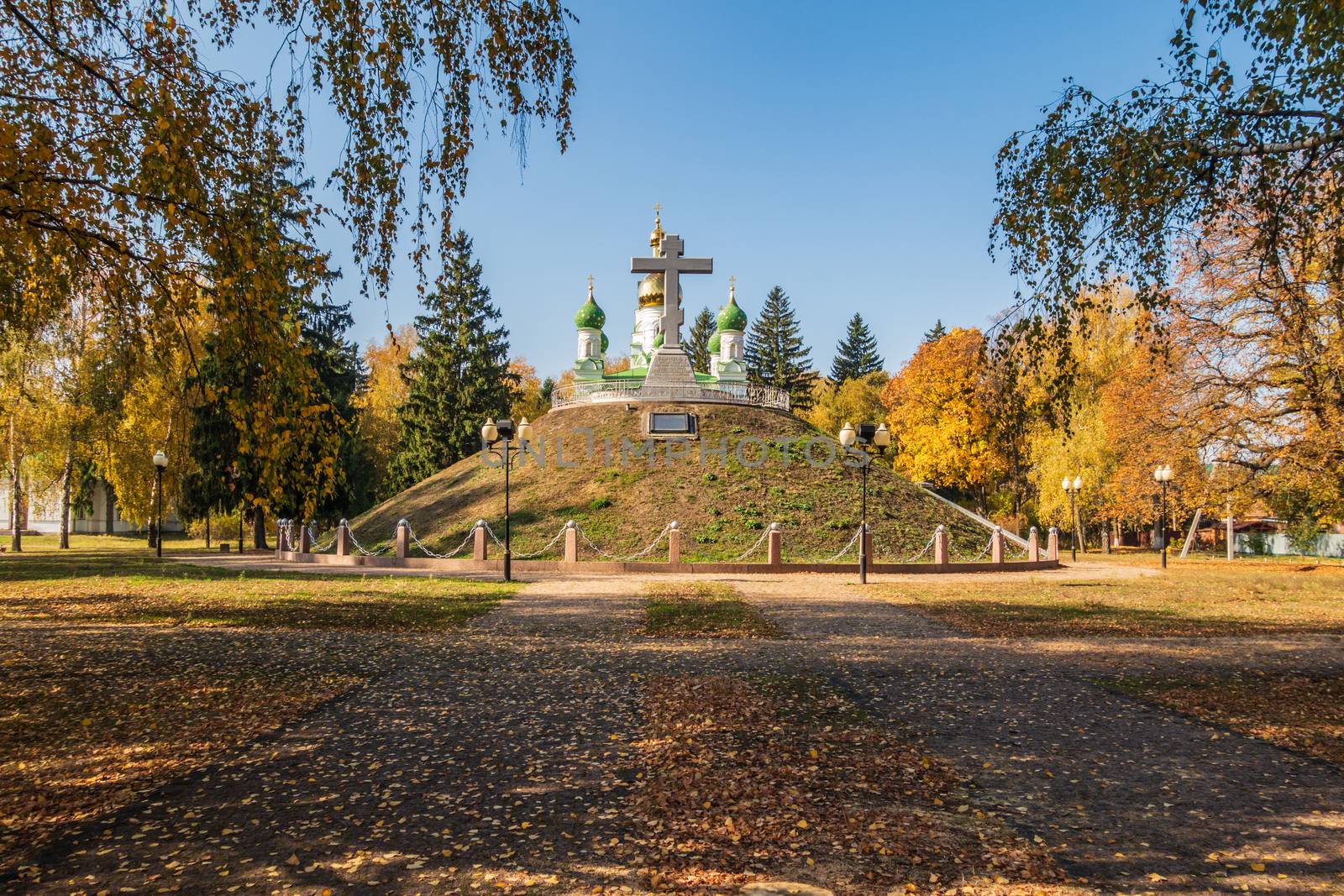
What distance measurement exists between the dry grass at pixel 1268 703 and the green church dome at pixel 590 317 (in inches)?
1658

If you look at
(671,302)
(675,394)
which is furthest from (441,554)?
(675,394)

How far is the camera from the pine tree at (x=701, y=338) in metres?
77.6

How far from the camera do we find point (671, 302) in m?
33.3

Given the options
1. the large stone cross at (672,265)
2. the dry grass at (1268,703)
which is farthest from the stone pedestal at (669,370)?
the dry grass at (1268,703)

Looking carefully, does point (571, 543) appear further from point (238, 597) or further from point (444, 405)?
point (444, 405)

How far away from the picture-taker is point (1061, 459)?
4062cm

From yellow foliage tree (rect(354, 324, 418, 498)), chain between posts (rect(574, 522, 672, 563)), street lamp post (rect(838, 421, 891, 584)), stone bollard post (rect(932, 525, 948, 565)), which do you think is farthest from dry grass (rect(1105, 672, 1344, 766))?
yellow foliage tree (rect(354, 324, 418, 498))

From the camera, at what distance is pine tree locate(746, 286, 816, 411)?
7325 cm

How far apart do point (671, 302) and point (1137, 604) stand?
2210 centimetres

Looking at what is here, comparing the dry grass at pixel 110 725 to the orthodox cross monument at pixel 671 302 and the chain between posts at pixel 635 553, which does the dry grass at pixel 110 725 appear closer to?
the chain between posts at pixel 635 553

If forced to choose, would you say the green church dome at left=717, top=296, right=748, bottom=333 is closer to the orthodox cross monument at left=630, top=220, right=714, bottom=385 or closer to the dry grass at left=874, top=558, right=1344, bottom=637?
the orthodox cross monument at left=630, top=220, right=714, bottom=385

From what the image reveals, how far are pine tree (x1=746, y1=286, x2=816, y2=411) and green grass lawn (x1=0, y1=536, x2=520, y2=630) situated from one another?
2218 inches

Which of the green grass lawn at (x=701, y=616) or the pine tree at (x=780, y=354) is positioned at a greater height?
the pine tree at (x=780, y=354)

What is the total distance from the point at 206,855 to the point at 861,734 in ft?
14.5
